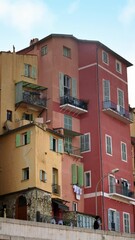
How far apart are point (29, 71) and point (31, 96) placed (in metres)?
3.62

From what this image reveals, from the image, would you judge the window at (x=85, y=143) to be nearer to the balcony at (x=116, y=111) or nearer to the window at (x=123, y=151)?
the balcony at (x=116, y=111)

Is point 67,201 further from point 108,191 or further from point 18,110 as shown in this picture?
point 18,110

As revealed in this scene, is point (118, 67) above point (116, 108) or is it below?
above

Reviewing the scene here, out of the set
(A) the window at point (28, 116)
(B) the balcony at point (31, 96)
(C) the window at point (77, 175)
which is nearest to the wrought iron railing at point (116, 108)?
(B) the balcony at point (31, 96)

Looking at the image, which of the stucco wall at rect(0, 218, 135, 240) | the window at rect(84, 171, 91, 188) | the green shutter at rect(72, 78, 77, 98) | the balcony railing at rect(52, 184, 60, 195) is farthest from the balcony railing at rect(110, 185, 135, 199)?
the stucco wall at rect(0, 218, 135, 240)

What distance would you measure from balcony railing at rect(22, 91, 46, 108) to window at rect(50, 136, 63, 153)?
15.6ft

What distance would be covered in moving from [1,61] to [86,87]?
33.4ft

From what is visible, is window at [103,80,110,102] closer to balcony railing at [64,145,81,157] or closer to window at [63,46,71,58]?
window at [63,46,71,58]

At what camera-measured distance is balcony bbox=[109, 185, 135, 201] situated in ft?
190

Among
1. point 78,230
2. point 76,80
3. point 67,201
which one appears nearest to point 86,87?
point 76,80

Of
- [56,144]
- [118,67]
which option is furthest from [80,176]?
[118,67]

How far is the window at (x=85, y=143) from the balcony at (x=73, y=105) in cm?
281

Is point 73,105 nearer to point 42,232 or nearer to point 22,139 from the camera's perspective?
point 22,139

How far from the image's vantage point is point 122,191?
59469mm
